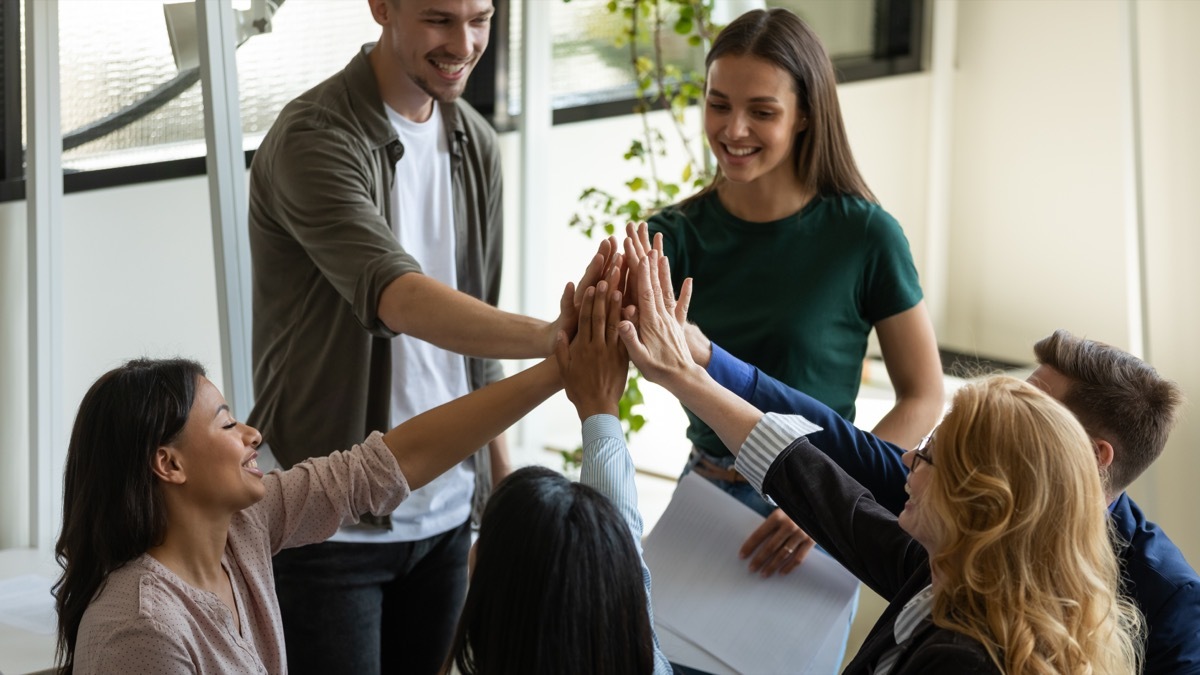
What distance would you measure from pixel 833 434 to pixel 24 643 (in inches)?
63.7

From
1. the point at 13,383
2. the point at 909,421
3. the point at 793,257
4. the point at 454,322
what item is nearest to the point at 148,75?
the point at 13,383

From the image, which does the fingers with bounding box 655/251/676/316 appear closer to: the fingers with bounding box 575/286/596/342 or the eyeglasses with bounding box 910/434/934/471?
the fingers with bounding box 575/286/596/342

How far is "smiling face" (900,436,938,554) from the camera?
1.29 meters

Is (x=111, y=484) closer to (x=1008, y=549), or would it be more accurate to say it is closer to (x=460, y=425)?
(x=460, y=425)

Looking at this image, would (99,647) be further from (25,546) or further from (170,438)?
(25,546)

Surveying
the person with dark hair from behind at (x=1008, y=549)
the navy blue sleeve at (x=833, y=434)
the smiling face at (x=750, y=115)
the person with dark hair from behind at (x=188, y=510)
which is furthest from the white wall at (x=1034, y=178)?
the person with dark hair from behind at (x=188, y=510)

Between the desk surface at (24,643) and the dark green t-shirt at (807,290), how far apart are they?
1291 mm

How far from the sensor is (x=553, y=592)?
45.3 inches

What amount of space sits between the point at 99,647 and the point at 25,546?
164cm

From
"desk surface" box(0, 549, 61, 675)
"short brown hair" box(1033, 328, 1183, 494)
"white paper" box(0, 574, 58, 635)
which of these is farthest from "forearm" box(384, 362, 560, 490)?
"white paper" box(0, 574, 58, 635)

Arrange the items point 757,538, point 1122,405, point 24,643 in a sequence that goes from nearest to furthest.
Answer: point 1122,405, point 757,538, point 24,643

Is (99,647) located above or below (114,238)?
below

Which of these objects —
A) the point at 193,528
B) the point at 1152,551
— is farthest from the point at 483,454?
the point at 1152,551

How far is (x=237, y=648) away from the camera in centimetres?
144
